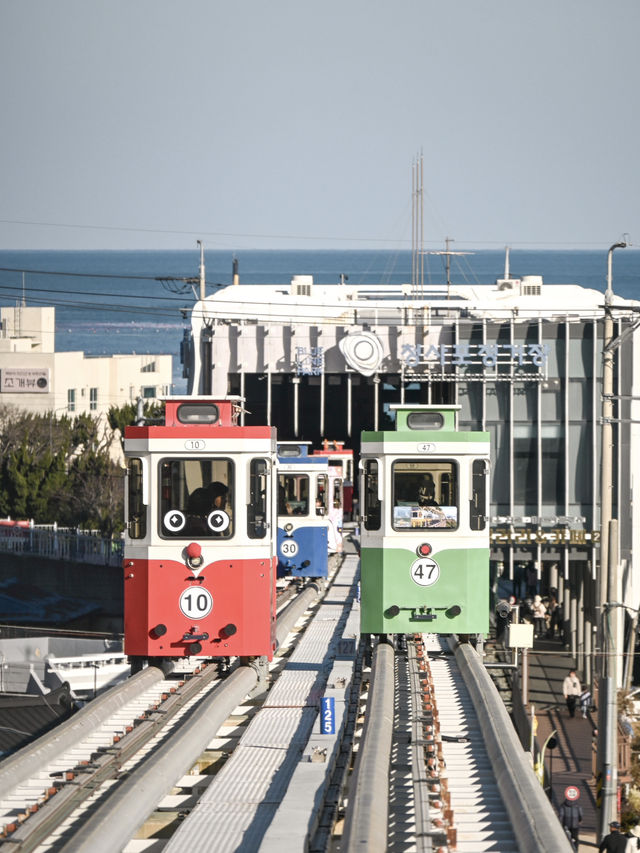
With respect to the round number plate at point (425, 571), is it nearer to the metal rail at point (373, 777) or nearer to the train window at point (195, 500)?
the metal rail at point (373, 777)

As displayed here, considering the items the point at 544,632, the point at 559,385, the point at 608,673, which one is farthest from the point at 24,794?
Answer: the point at 559,385

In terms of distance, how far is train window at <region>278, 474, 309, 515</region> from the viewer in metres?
32.9

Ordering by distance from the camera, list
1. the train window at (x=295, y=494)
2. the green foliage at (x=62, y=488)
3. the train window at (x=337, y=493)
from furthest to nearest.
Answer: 1. the green foliage at (x=62, y=488)
2. the train window at (x=337, y=493)
3. the train window at (x=295, y=494)

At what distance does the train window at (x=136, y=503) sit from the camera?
1692cm

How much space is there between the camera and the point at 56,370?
90562mm

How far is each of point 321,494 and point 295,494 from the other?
583mm

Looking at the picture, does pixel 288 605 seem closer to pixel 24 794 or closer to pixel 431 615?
pixel 431 615

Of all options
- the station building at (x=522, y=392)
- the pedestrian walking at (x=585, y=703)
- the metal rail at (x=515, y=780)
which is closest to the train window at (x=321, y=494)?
the pedestrian walking at (x=585, y=703)

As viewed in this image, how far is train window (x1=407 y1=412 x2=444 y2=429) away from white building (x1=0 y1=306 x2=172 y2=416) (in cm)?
6659

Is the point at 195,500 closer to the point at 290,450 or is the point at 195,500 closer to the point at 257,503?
the point at 257,503

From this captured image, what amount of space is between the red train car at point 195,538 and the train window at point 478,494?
2.85 metres

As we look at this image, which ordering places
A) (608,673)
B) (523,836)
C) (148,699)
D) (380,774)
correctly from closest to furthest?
(523,836)
(380,774)
(148,699)
(608,673)

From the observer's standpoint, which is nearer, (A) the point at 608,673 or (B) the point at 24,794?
(B) the point at 24,794

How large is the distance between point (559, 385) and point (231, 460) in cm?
4681
